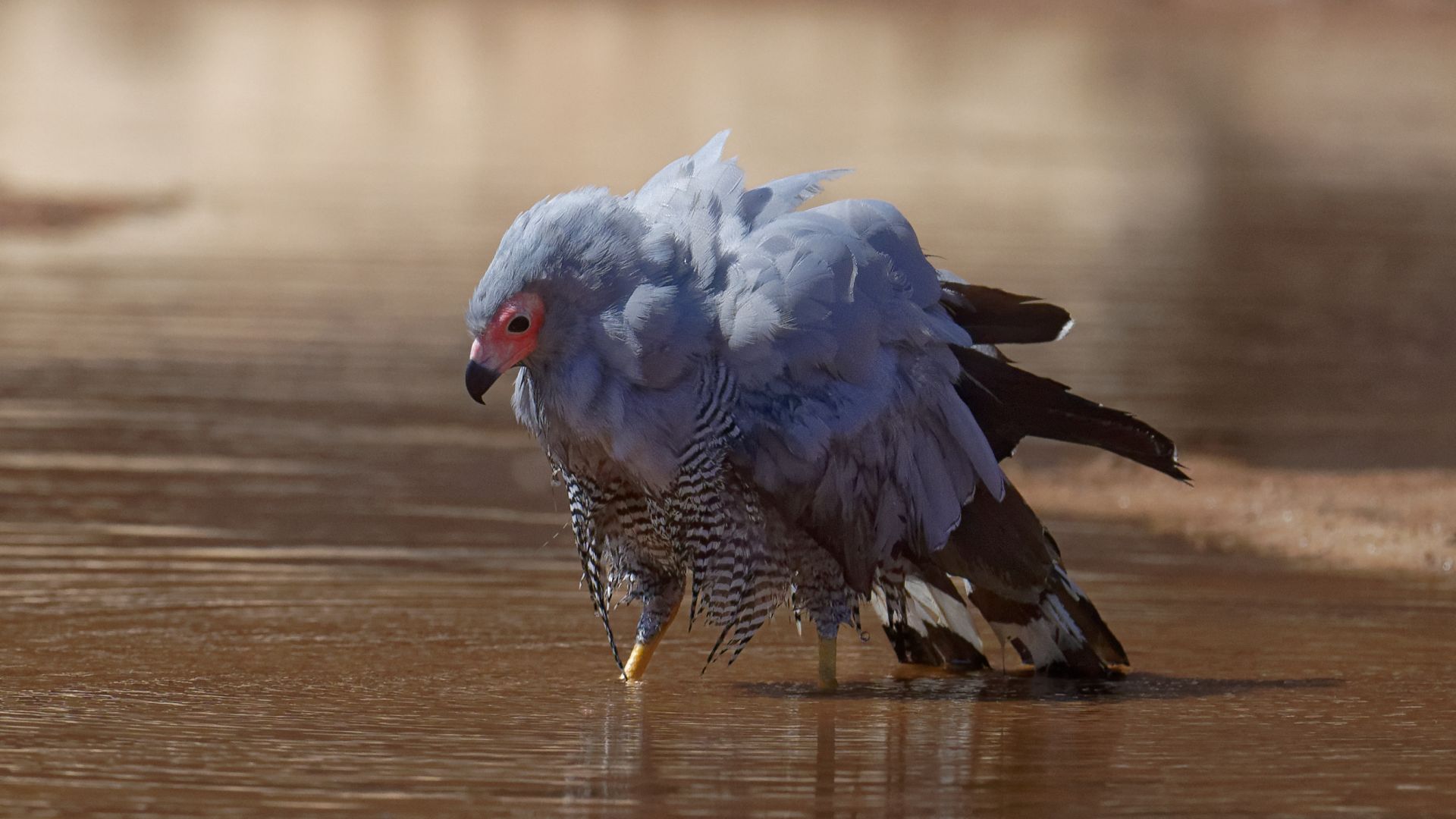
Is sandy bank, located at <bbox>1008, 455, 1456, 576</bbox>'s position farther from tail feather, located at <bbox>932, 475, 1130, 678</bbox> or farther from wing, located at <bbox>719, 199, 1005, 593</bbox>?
wing, located at <bbox>719, 199, 1005, 593</bbox>

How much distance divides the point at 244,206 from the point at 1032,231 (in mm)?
7745

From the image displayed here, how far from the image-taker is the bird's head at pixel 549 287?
6.16 m

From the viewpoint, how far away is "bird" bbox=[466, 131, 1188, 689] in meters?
6.23

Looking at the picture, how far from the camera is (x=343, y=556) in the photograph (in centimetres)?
847

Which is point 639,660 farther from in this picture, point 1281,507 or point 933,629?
point 1281,507

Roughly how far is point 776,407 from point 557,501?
12.5 ft

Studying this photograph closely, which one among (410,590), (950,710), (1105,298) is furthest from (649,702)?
(1105,298)

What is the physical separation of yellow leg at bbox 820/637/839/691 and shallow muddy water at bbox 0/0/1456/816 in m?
0.05

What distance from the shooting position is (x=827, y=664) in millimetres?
6828

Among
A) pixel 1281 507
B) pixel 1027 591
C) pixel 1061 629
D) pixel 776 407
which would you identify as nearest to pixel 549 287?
pixel 776 407

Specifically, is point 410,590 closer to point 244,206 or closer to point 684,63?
point 244,206

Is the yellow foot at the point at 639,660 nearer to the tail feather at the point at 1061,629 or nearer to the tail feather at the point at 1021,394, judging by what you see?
the tail feather at the point at 1061,629

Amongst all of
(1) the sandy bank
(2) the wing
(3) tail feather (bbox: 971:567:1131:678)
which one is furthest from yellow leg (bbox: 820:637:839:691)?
(1) the sandy bank

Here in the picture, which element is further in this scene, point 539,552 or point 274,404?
point 274,404
